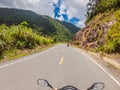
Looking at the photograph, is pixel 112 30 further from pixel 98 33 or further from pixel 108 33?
pixel 98 33

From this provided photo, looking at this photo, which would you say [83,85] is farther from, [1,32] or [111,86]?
[1,32]

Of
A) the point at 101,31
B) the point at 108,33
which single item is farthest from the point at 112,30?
the point at 101,31

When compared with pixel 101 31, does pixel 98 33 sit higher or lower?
lower

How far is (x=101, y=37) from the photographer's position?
4478cm

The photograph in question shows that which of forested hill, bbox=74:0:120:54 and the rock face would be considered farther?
the rock face

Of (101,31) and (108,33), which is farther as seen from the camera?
(101,31)

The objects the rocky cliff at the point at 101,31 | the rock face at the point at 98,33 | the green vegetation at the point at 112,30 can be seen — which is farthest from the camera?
the rock face at the point at 98,33

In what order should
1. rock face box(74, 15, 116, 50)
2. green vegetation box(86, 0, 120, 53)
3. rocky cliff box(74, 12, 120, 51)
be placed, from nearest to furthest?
green vegetation box(86, 0, 120, 53)
rocky cliff box(74, 12, 120, 51)
rock face box(74, 15, 116, 50)

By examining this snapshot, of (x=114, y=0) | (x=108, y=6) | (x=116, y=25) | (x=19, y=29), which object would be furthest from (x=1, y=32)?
(x=108, y=6)

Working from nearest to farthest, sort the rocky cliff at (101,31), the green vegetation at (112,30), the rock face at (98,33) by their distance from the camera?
the green vegetation at (112,30) → the rocky cliff at (101,31) → the rock face at (98,33)

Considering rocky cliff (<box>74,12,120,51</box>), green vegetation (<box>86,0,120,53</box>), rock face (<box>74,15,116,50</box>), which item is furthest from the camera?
rock face (<box>74,15,116,50</box>)

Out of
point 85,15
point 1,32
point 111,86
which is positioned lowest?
point 111,86

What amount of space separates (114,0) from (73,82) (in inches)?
1986

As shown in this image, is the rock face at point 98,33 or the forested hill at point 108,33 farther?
the rock face at point 98,33
